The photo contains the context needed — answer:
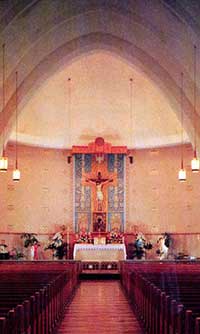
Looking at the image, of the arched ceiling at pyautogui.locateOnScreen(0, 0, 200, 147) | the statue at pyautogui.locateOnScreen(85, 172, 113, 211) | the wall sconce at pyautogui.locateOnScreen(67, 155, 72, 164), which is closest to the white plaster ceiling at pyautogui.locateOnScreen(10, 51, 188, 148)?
the arched ceiling at pyautogui.locateOnScreen(0, 0, 200, 147)

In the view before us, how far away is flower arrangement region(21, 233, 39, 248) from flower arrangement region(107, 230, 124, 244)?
9.97ft

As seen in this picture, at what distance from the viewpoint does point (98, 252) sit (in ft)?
80.5

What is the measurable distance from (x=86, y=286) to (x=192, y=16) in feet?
29.7

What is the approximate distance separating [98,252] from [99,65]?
24.4 feet

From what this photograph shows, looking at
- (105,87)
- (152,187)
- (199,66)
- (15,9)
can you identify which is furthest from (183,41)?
(152,187)

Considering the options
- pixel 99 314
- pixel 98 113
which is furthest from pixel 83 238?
pixel 99 314

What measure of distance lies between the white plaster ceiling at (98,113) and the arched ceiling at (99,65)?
0.14ft

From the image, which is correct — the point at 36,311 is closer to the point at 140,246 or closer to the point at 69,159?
the point at 140,246

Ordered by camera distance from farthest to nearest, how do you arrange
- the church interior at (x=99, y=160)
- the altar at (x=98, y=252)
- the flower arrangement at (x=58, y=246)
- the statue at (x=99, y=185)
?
1. the statue at (x=99, y=185)
2. the flower arrangement at (x=58, y=246)
3. the altar at (x=98, y=252)
4. the church interior at (x=99, y=160)

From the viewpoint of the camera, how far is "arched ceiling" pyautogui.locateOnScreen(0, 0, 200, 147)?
15.0 m

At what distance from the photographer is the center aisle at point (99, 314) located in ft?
32.0

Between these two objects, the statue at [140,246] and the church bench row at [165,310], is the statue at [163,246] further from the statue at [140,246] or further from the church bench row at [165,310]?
the church bench row at [165,310]

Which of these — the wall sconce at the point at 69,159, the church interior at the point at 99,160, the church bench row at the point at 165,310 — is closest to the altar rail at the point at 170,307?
the church bench row at the point at 165,310

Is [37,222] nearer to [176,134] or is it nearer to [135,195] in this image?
[135,195]
